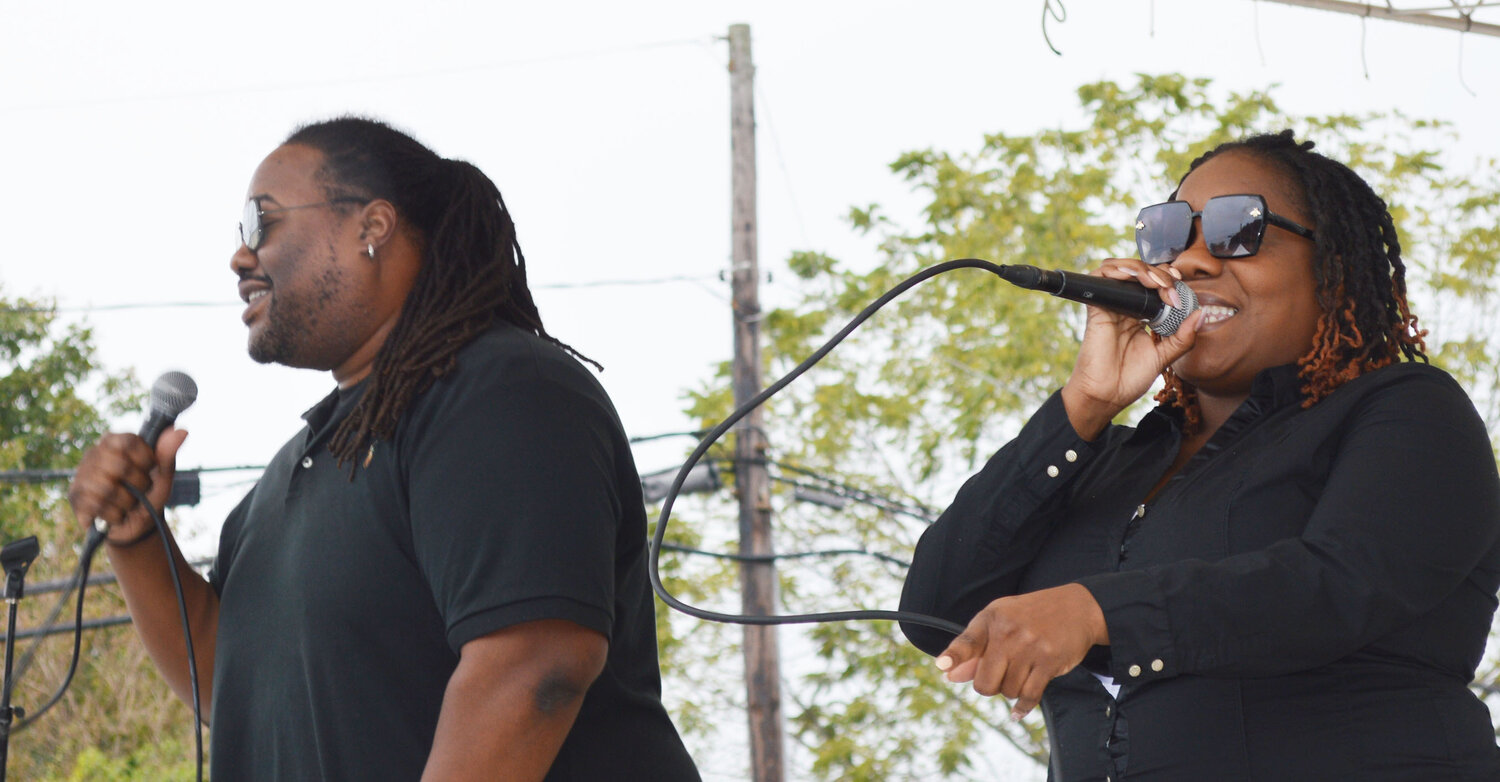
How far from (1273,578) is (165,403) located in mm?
1543

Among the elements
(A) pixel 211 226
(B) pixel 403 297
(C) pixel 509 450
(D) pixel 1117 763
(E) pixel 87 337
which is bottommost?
(D) pixel 1117 763

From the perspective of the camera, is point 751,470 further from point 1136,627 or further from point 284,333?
point 1136,627

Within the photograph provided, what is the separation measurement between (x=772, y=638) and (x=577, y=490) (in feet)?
25.1

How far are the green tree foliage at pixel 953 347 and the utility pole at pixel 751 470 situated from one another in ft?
2.84

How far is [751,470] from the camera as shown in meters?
9.27

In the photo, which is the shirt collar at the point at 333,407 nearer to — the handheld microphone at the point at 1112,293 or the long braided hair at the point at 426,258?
the long braided hair at the point at 426,258

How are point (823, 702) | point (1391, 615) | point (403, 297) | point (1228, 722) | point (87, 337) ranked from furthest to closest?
1. point (87, 337)
2. point (823, 702)
3. point (403, 297)
4. point (1228, 722)
5. point (1391, 615)

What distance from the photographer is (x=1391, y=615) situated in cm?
159

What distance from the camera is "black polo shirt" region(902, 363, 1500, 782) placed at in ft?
5.08

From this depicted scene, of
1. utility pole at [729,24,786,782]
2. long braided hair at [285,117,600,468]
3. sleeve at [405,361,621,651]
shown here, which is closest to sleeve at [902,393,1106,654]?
sleeve at [405,361,621,651]

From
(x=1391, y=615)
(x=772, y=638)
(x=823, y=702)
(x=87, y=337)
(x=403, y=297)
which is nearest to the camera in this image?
(x=1391, y=615)

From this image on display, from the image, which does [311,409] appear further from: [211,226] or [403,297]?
[211,226]

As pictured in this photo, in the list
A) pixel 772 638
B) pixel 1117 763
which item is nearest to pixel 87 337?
pixel 772 638

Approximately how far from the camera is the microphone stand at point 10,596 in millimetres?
2014
